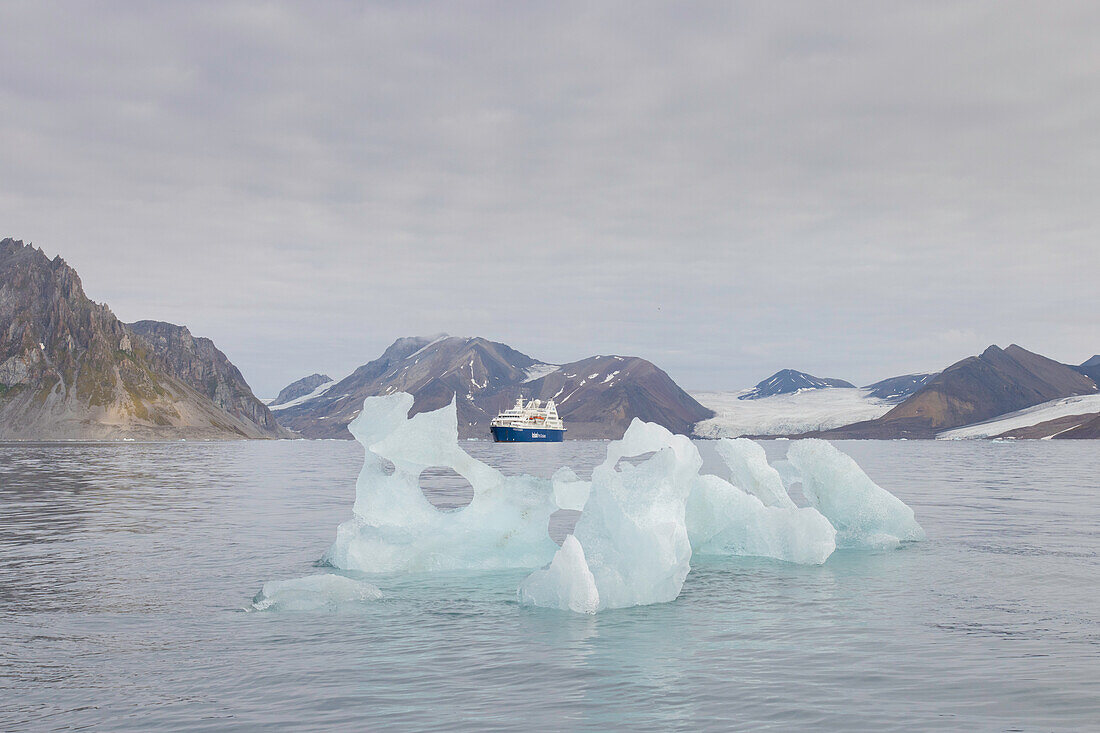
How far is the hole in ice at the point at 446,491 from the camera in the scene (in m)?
38.1

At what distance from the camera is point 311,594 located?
15531 mm

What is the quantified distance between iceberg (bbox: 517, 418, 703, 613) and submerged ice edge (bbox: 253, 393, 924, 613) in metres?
0.02

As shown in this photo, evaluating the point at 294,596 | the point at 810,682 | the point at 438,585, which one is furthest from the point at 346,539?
the point at 810,682

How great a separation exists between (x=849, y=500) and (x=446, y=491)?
27.0 meters

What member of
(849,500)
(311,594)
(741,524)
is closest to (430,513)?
(311,594)

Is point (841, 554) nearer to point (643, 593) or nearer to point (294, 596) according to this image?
point (643, 593)

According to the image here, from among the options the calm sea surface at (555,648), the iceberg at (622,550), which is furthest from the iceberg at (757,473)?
the iceberg at (622,550)

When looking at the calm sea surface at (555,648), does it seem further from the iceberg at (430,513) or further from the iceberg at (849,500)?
the iceberg at (849,500)

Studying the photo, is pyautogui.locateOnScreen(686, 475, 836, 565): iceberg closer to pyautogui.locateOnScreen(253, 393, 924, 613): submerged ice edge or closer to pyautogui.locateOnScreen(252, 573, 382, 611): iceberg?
pyautogui.locateOnScreen(253, 393, 924, 613): submerged ice edge

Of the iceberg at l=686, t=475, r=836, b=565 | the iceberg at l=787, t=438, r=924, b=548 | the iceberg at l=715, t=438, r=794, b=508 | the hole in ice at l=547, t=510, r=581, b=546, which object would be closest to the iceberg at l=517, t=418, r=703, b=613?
the iceberg at l=686, t=475, r=836, b=565

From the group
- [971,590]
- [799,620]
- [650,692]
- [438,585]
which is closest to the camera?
[650,692]

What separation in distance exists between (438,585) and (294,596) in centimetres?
359

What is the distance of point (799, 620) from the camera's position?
1435cm

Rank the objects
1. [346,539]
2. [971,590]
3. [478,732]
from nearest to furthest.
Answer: [478,732] → [971,590] → [346,539]
